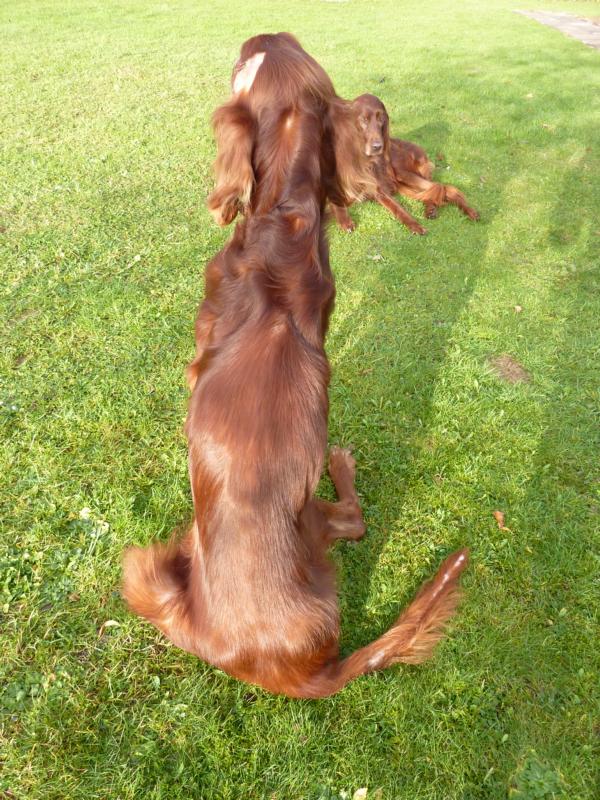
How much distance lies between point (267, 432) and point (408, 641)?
0.93 metres

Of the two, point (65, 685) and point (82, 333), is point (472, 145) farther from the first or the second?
point (65, 685)

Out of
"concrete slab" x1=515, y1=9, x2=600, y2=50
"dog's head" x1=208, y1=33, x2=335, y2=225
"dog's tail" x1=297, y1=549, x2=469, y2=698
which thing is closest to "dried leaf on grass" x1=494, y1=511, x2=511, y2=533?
"dog's tail" x1=297, y1=549, x2=469, y2=698

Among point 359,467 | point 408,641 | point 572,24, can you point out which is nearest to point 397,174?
point 359,467

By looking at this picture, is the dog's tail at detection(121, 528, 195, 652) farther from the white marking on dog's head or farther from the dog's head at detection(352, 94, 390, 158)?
the dog's head at detection(352, 94, 390, 158)

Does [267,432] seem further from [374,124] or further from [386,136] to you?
[386,136]

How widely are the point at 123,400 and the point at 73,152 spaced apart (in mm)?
3884

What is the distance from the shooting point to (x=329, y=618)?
1.63m

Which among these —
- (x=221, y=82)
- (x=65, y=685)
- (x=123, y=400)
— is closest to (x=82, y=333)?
(x=123, y=400)

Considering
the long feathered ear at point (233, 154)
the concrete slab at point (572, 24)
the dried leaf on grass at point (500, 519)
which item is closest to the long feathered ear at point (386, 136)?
the long feathered ear at point (233, 154)

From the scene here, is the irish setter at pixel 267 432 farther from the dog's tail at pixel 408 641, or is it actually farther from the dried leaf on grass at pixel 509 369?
the dried leaf on grass at pixel 509 369

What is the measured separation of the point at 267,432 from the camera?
1536mm

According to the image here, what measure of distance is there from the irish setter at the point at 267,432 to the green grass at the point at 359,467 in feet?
1.21

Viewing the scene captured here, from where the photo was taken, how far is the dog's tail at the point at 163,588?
1744mm

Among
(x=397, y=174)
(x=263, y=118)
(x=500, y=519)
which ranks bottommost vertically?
(x=500, y=519)
